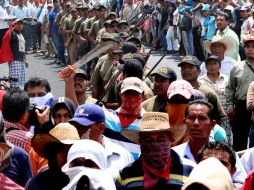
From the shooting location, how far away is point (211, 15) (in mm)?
18766

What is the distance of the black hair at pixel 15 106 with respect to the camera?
22.6ft

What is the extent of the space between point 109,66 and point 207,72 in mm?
1524

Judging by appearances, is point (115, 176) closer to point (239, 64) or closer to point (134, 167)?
point (134, 167)

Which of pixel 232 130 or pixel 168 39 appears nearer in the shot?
pixel 232 130

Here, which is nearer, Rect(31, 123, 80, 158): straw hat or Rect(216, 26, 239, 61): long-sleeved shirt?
Rect(31, 123, 80, 158): straw hat

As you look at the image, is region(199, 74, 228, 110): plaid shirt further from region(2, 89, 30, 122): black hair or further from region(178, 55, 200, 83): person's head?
region(2, 89, 30, 122): black hair

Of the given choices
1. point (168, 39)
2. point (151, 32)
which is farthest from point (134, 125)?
point (151, 32)

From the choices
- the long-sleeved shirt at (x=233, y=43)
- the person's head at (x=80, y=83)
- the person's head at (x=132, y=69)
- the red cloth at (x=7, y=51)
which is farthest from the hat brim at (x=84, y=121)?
the red cloth at (x=7, y=51)

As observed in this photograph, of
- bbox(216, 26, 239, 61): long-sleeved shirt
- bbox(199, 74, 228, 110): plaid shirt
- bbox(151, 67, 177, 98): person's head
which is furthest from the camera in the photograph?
bbox(216, 26, 239, 61): long-sleeved shirt

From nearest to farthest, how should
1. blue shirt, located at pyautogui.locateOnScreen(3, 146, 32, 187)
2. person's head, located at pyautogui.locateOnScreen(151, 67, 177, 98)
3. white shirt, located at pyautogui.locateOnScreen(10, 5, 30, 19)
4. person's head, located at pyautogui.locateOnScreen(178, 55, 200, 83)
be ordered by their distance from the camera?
1. blue shirt, located at pyautogui.locateOnScreen(3, 146, 32, 187)
2. person's head, located at pyautogui.locateOnScreen(151, 67, 177, 98)
3. person's head, located at pyautogui.locateOnScreen(178, 55, 200, 83)
4. white shirt, located at pyautogui.locateOnScreen(10, 5, 30, 19)

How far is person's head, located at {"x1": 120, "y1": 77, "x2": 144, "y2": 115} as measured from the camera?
24.5ft

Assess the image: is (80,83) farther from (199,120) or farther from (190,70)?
(199,120)

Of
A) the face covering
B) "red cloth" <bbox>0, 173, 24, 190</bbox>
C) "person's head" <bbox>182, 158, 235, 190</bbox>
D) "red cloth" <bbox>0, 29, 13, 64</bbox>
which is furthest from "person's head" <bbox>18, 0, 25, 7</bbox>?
"person's head" <bbox>182, 158, 235, 190</bbox>

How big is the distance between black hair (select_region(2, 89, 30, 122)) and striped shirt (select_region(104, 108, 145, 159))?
2.57ft
